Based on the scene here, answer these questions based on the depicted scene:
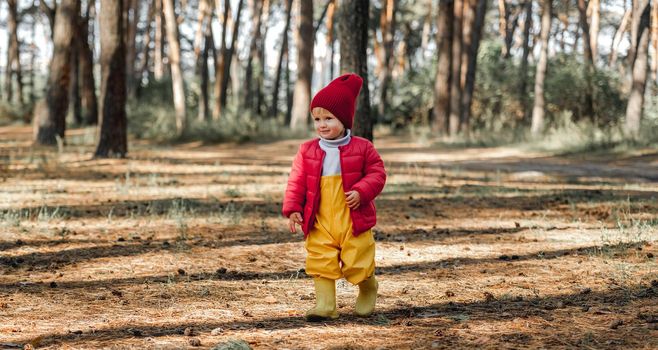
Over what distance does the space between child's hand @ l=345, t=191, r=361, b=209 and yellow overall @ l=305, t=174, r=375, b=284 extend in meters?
0.12

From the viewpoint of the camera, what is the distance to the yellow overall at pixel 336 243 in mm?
4281

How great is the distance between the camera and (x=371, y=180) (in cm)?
426

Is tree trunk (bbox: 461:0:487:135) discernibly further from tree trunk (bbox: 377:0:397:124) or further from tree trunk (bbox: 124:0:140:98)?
tree trunk (bbox: 124:0:140:98)

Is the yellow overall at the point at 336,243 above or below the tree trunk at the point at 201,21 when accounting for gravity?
below

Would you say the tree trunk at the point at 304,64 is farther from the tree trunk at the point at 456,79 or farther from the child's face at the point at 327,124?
the child's face at the point at 327,124

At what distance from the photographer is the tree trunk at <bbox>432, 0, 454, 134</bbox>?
24.7 m

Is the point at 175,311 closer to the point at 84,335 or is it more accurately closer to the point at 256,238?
the point at 84,335

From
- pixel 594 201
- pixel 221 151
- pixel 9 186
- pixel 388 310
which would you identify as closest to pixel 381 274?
pixel 388 310

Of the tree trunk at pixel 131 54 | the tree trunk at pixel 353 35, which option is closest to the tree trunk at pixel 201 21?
the tree trunk at pixel 131 54

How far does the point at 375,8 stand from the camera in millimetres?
45938

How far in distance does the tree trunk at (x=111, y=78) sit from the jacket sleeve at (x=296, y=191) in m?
10.6

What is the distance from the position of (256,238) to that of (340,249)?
279cm

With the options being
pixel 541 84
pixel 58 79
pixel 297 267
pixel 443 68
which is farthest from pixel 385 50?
pixel 297 267

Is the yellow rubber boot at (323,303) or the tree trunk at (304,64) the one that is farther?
the tree trunk at (304,64)
